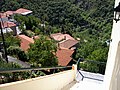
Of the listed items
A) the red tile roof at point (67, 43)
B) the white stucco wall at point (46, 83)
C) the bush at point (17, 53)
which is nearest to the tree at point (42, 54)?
the bush at point (17, 53)

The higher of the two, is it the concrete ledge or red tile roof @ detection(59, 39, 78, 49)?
the concrete ledge

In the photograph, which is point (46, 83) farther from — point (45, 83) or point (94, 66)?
point (94, 66)

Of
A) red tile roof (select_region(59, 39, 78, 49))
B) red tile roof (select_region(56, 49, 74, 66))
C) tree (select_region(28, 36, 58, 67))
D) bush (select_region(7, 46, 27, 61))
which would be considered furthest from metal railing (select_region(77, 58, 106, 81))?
red tile roof (select_region(59, 39, 78, 49))

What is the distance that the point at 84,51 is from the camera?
55.2ft

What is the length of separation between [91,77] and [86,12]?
112 feet

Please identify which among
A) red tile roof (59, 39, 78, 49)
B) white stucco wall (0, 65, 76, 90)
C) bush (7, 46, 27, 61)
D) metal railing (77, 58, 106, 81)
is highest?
white stucco wall (0, 65, 76, 90)

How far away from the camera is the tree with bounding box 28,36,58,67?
11.3m

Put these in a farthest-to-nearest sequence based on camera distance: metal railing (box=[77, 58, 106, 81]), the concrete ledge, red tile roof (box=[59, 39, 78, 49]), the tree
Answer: red tile roof (box=[59, 39, 78, 49]), the tree, metal railing (box=[77, 58, 106, 81]), the concrete ledge

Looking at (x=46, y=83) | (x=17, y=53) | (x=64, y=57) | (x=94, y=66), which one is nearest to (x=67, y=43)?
(x=64, y=57)

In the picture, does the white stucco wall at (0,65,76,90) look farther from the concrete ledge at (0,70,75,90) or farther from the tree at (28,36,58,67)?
the tree at (28,36,58,67)

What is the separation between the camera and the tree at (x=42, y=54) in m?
11.3

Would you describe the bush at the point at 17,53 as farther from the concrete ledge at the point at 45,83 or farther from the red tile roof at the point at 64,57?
the concrete ledge at the point at 45,83

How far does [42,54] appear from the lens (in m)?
11.3

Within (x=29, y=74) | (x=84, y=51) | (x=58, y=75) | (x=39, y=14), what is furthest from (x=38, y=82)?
(x=39, y=14)
